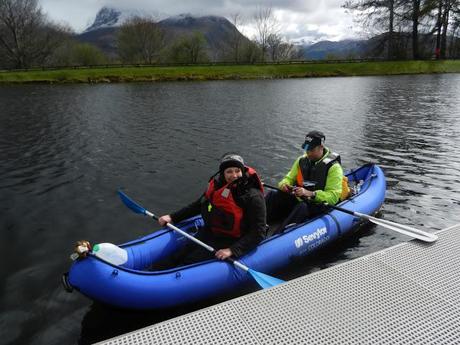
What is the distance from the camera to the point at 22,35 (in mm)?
49562

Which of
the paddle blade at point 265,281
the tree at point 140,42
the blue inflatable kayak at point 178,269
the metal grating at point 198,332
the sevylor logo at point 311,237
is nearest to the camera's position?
the metal grating at point 198,332

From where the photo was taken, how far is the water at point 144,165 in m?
5.34

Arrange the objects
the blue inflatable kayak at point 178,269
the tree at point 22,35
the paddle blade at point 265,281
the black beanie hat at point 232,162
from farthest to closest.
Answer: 1. the tree at point 22,35
2. the black beanie hat at point 232,162
3. the paddle blade at point 265,281
4. the blue inflatable kayak at point 178,269

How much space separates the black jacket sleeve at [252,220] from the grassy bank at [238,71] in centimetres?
3766

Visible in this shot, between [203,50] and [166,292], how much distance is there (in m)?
58.3

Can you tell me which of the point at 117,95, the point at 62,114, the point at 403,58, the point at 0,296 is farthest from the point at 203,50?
the point at 0,296

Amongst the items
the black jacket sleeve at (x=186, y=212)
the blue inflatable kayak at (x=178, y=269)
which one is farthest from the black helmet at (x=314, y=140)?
the black jacket sleeve at (x=186, y=212)

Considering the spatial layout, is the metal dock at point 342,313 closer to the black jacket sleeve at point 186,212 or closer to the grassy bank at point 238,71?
the black jacket sleeve at point 186,212

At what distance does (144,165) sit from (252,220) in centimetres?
656

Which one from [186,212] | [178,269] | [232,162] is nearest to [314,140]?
[232,162]

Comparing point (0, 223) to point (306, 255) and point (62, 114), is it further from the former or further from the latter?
point (62, 114)

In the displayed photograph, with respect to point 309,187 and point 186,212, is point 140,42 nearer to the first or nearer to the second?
point 309,187

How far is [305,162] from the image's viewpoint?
7.01 metres

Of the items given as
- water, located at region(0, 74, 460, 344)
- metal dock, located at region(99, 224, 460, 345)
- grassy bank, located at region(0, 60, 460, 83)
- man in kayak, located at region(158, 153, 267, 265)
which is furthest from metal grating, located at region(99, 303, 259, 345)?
grassy bank, located at region(0, 60, 460, 83)
